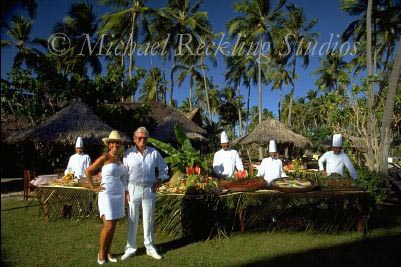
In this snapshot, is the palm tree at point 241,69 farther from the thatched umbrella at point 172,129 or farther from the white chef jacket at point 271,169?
the white chef jacket at point 271,169

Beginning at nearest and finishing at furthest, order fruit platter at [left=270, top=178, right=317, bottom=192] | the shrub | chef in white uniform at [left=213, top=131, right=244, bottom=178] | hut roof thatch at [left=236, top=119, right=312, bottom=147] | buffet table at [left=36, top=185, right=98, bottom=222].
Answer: fruit platter at [left=270, top=178, right=317, bottom=192] < buffet table at [left=36, top=185, right=98, bottom=222] < chef in white uniform at [left=213, top=131, right=244, bottom=178] < the shrub < hut roof thatch at [left=236, top=119, right=312, bottom=147]

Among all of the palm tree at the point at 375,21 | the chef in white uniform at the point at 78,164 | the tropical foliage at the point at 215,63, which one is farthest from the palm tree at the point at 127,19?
the chef in white uniform at the point at 78,164

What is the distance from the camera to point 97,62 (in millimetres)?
29156

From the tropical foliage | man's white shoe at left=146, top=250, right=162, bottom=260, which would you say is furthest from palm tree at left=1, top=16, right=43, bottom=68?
man's white shoe at left=146, top=250, right=162, bottom=260

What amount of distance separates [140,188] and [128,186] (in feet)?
0.58

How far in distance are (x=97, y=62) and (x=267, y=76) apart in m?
17.9

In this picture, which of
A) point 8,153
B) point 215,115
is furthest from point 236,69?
point 8,153

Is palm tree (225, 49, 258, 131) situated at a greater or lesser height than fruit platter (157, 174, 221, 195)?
greater

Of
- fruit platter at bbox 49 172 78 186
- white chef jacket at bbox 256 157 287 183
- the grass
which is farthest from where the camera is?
white chef jacket at bbox 256 157 287 183

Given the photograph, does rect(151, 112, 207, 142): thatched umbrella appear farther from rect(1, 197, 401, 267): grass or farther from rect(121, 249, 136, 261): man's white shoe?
rect(121, 249, 136, 261): man's white shoe

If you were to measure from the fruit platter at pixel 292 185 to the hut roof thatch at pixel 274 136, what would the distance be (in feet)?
49.0

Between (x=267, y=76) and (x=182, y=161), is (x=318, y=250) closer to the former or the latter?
(x=182, y=161)

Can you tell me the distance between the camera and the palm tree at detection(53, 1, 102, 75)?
27.6m

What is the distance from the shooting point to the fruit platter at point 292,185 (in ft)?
20.1
